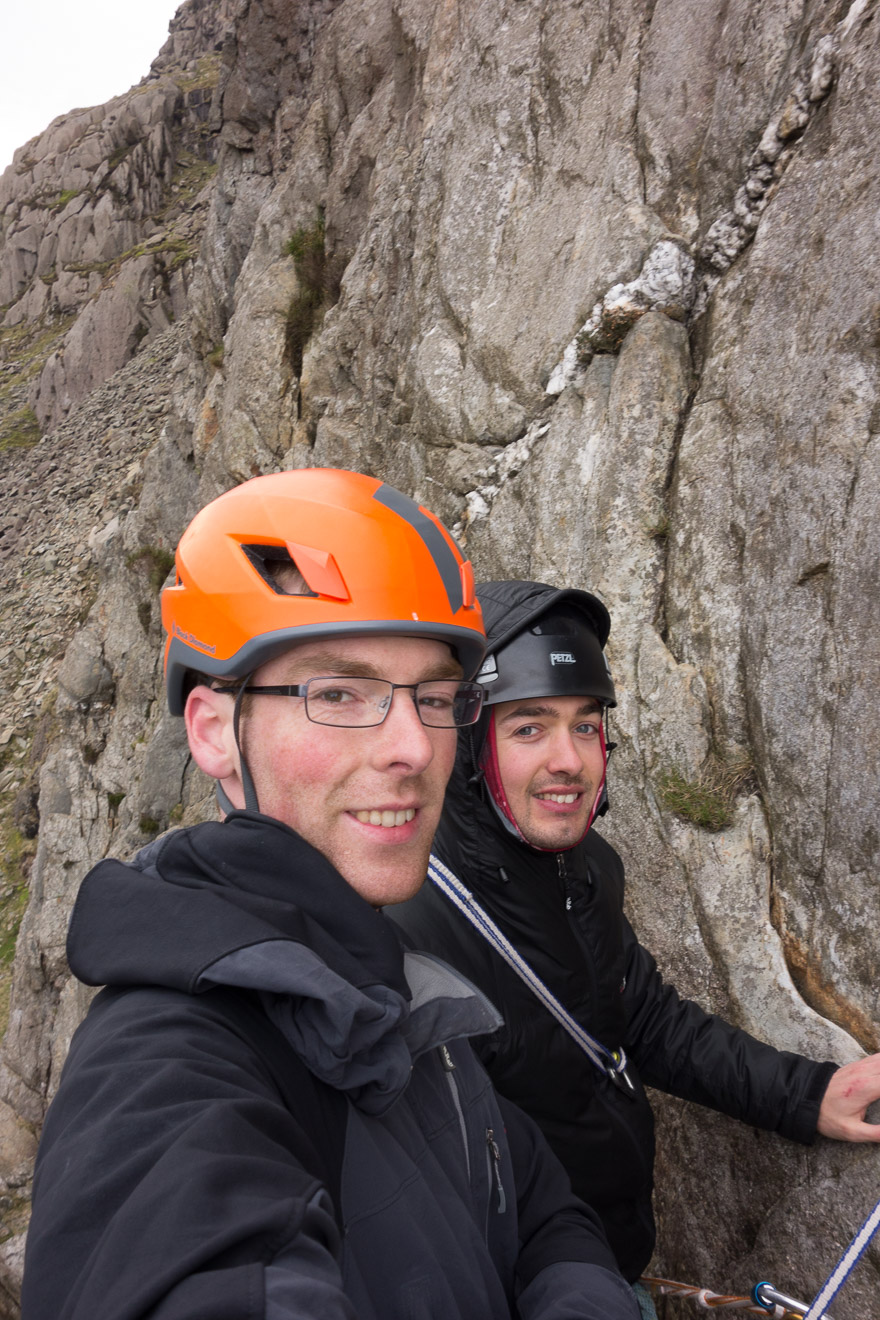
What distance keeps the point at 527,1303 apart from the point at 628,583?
4.90m

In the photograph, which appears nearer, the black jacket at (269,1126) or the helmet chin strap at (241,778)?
the black jacket at (269,1126)

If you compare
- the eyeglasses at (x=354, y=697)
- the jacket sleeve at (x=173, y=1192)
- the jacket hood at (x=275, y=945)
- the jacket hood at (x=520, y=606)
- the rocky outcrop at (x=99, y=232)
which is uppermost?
the rocky outcrop at (x=99, y=232)

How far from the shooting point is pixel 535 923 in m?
3.29

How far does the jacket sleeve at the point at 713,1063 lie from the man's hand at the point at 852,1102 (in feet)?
0.16

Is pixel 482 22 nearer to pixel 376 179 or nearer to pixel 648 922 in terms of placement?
pixel 376 179

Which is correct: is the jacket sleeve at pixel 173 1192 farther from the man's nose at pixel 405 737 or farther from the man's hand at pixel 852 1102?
the man's hand at pixel 852 1102

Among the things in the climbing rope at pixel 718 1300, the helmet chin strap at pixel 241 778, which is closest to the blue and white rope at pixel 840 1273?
the climbing rope at pixel 718 1300

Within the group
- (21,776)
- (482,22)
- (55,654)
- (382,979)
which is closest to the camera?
(382,979)

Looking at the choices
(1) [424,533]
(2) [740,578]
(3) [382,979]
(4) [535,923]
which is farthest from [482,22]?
(3) [382,979]

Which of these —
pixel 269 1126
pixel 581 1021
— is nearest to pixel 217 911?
pixel 269 1126

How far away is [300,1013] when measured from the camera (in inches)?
63.2

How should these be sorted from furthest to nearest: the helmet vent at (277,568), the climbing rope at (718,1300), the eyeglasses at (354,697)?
the climbing rope at (718,1300), the helmet vent at (277,568), the eyeglasses at (354,697)

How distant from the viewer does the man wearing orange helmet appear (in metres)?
1.21

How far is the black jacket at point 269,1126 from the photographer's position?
3.82ft
